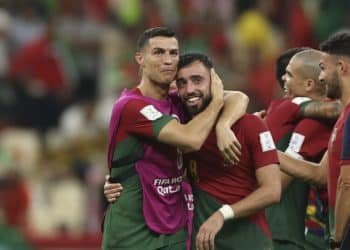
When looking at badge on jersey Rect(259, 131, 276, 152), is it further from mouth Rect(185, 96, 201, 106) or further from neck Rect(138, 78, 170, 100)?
neck Rect(138, 78, 170, 100)

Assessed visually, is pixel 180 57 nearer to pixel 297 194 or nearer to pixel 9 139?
→ pixel 297 194

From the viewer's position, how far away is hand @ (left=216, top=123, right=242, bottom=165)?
8.67 m

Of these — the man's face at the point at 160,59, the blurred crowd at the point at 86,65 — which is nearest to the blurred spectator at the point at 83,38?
the blurred crowd at the point at 86,65

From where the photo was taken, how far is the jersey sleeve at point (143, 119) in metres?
8.75

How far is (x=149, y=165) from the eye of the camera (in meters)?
8.86

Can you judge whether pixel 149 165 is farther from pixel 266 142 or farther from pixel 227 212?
pixel 266 142

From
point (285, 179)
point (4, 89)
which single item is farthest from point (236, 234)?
point (4, 89)

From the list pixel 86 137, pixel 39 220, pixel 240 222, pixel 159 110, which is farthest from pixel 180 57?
pixel 86 137

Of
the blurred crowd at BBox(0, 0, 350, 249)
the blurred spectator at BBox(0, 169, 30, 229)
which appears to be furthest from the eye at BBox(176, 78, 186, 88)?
the blurred crowd at BBox(0, 0, 350, 249)

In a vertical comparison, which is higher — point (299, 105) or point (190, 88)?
point (190, 88)

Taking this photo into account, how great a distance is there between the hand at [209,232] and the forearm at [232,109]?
25.2 inches

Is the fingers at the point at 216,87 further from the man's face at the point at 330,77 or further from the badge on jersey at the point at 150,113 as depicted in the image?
the man's face at the point at 330,77

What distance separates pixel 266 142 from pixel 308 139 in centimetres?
77

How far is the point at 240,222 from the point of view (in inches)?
351
